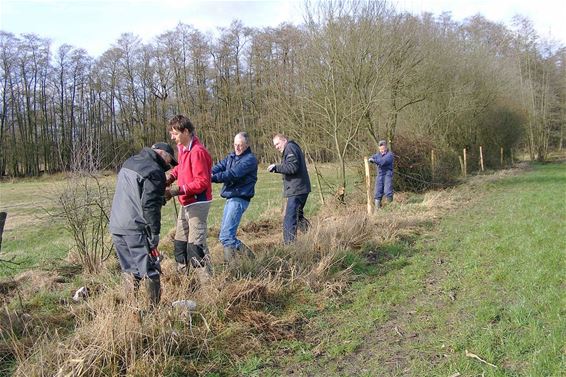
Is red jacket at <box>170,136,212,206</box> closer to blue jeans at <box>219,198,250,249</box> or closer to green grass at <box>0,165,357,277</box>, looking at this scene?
blue jeans at <box>219,198,250,249</box>

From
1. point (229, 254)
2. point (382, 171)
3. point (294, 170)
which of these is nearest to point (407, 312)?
point (229, 254)

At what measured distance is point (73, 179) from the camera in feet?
20.1

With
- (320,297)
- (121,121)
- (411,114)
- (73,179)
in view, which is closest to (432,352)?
(320,297)

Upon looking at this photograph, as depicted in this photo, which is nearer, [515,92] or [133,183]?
[133,183]

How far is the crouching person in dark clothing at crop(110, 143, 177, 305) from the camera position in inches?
155

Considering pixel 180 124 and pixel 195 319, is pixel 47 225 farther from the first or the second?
pixel 195 319

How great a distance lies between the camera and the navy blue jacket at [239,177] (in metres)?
5.46

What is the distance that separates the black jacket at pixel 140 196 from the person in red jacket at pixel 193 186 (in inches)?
24.1

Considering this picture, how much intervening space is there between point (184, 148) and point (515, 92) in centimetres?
3145

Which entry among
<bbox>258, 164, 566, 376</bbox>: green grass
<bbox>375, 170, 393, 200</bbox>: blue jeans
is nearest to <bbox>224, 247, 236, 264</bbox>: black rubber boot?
<bbox>258, 164, 566, 376</bbox>: green grass

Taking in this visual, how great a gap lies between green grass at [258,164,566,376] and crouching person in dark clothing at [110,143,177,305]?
4.60 feet

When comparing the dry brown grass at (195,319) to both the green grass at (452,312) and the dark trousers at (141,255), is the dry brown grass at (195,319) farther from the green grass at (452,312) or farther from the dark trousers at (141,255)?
the green grass at (452,312)

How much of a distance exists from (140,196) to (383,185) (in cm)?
910

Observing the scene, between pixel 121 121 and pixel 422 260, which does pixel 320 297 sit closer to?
pixel 422 260
